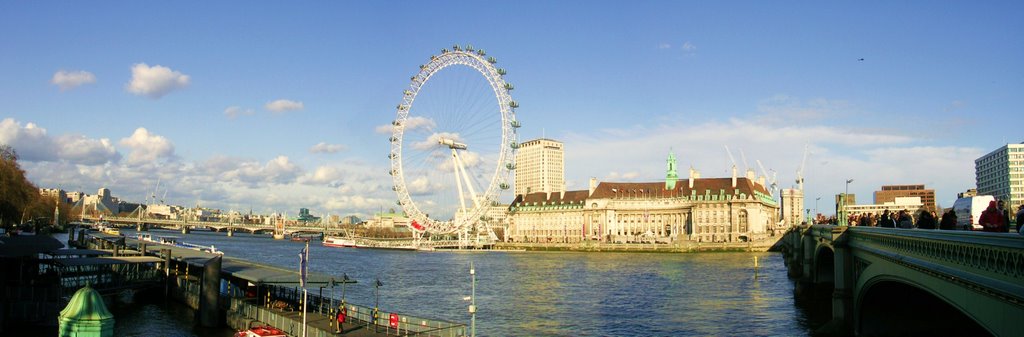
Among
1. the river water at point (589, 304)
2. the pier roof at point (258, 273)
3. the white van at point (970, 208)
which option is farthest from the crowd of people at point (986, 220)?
the pier roof at point (258, 273)

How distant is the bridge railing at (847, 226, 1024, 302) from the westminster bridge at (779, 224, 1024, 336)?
0.02 m

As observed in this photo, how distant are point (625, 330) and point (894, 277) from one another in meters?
22.6

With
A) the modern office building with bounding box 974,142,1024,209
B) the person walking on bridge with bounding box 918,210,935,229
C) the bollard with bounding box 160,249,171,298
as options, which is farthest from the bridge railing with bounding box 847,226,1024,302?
the modern office building with bounding box 974,142,1024,209

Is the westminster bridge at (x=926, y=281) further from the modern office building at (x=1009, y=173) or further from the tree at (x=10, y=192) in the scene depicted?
the modern office building at (x=1009, y=173)

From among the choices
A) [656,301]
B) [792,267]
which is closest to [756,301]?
[656,301]

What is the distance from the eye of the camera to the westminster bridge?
1595cm

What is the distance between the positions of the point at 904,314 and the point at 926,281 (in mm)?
14360

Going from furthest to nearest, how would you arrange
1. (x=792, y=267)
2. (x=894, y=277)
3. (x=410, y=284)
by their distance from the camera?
(x=792, y=267) < (x=410, y=284) < (x=894, y=277)

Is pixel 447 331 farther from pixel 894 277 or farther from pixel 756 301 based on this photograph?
pixel 756 301

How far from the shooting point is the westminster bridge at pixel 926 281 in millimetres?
15953

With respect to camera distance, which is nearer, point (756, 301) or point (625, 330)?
point (625, 330)

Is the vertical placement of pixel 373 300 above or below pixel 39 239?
below

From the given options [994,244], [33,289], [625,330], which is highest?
[994,244]

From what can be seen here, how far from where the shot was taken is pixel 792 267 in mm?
86438
